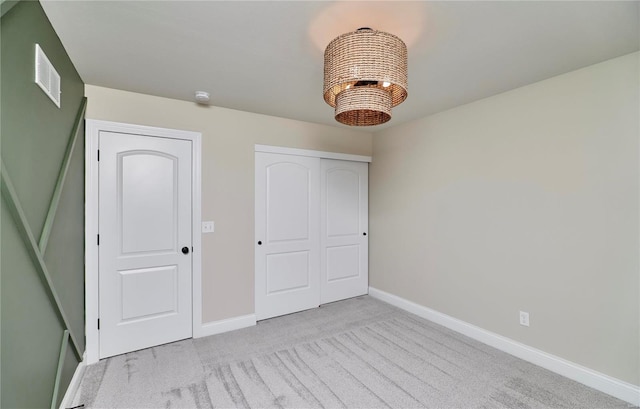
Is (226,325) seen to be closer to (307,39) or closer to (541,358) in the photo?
(307,39)

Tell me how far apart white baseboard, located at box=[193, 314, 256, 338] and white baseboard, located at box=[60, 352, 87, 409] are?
862 mm

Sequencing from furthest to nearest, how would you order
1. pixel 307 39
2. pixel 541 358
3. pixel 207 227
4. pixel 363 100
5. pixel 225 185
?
pixel 225 185 < pixel 207 227 < pixel 541 358 < pixel 307 39 < pixel 363 100

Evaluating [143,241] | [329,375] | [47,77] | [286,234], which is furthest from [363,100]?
[143,241]

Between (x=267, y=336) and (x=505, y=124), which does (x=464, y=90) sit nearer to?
(x=505, y=124)

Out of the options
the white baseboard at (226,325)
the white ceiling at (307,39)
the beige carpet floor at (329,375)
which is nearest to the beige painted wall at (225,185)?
the white baseboard at (226,325)

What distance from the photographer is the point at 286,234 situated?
3.46 metres

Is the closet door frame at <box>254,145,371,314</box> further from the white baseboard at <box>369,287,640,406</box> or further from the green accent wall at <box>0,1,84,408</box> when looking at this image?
the white baseboard at <box>369,287,640,406</box>

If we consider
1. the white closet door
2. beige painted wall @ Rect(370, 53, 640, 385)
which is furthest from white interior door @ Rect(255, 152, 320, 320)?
beige painted wall @ Rect(370, 53, 640, 385)

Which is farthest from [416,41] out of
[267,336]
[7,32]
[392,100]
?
[267,336]

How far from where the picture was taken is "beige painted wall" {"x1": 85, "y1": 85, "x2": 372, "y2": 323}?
2812 mm

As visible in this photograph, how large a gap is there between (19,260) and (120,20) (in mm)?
1340

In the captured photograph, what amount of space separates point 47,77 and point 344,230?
10.5ft

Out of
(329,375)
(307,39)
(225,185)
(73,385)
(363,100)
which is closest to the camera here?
(363,100)

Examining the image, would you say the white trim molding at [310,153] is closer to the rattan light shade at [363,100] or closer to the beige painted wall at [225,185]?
the beige painted wall at [225,185]
